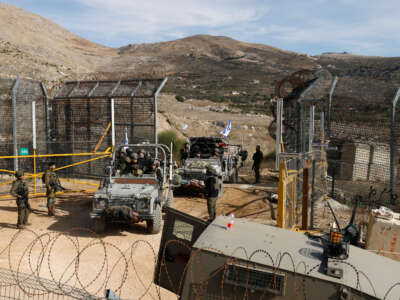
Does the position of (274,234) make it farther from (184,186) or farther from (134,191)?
(184,186)

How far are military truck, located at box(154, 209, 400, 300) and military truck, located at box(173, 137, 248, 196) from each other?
8663 mm

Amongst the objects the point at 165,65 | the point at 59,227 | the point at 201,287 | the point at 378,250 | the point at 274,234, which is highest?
the point at 165,65

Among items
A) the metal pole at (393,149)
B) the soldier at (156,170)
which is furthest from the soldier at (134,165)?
the metal pole at (393,149)

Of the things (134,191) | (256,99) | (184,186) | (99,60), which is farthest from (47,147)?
(99,60)

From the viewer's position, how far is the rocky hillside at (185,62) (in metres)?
42.0

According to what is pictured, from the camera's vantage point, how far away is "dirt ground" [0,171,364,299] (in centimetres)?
580

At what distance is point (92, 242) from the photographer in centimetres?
796

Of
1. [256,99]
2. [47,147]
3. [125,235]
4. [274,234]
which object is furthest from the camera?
[256,99]

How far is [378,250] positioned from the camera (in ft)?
20.6

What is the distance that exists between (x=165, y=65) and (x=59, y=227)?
8349 cm

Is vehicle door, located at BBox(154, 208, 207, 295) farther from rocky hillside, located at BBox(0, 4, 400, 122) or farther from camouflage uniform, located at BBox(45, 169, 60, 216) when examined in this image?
rocky hillside, located at BBox(0, 4, 400, 122)

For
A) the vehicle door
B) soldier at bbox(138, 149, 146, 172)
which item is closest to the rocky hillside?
soldier at bbox(138, 149, 146, 172)

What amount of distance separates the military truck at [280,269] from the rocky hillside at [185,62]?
86.5ft

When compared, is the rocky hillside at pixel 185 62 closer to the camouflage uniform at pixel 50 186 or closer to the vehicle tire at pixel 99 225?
the camouflage uniform at pixel 50 186
